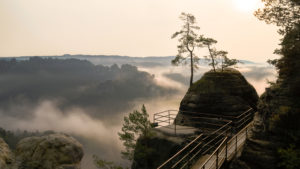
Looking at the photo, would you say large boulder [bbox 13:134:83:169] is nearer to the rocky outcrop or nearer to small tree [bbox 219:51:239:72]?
the rocky outcrop

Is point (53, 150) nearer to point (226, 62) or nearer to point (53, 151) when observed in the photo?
point (53, 151)

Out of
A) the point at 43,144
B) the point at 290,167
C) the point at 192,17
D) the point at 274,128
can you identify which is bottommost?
the point at 43,144

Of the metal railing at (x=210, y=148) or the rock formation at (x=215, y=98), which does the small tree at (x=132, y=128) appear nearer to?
the rock formation at (x=215, y=98)

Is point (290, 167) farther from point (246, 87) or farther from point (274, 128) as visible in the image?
point (246, 87)

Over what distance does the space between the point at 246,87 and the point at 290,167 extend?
1934cm

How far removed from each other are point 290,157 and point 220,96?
16173 mm

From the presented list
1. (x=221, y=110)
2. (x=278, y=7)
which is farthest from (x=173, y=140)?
(x=278, y=7)

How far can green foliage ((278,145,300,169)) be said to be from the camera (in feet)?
Result: 30.6

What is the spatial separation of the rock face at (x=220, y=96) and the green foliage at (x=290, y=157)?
1467 cm

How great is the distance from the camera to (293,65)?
12.6 meters

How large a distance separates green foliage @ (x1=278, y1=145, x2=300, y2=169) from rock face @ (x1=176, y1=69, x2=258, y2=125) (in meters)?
14.7

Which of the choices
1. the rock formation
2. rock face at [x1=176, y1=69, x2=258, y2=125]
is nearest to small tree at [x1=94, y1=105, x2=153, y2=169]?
the rock formation

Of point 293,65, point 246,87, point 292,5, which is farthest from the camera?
point 246,87

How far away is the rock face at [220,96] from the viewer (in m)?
24.9
